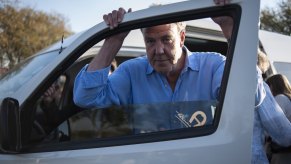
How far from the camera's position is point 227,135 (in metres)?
1.82

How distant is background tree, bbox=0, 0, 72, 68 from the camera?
3259 centimetres

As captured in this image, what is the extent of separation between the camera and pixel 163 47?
2.28 metres

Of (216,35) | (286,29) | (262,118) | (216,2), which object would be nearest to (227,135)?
(262,118)

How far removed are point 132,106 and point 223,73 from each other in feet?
1.59

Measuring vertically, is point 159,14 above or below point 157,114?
above

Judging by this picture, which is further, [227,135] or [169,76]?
[169,76]

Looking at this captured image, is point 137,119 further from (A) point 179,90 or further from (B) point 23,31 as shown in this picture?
(B) point 23,31

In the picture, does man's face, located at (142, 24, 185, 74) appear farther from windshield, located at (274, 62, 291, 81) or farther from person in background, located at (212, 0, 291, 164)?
windshield, located at (274, 62, 291, 81)

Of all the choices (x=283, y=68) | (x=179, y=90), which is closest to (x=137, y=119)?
(x=179, y=90)

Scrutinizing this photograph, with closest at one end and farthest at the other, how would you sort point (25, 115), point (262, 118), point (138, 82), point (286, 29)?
point (25, 115) < point (262, 118) < point (138, 82) < point (286, 29)

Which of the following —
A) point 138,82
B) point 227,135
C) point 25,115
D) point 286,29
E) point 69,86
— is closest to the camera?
point 227,135

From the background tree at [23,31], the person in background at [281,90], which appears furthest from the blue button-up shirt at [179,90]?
the background tree at [23,31]

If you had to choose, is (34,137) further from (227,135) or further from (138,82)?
(227,135)

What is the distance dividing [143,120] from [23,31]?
124 ft
